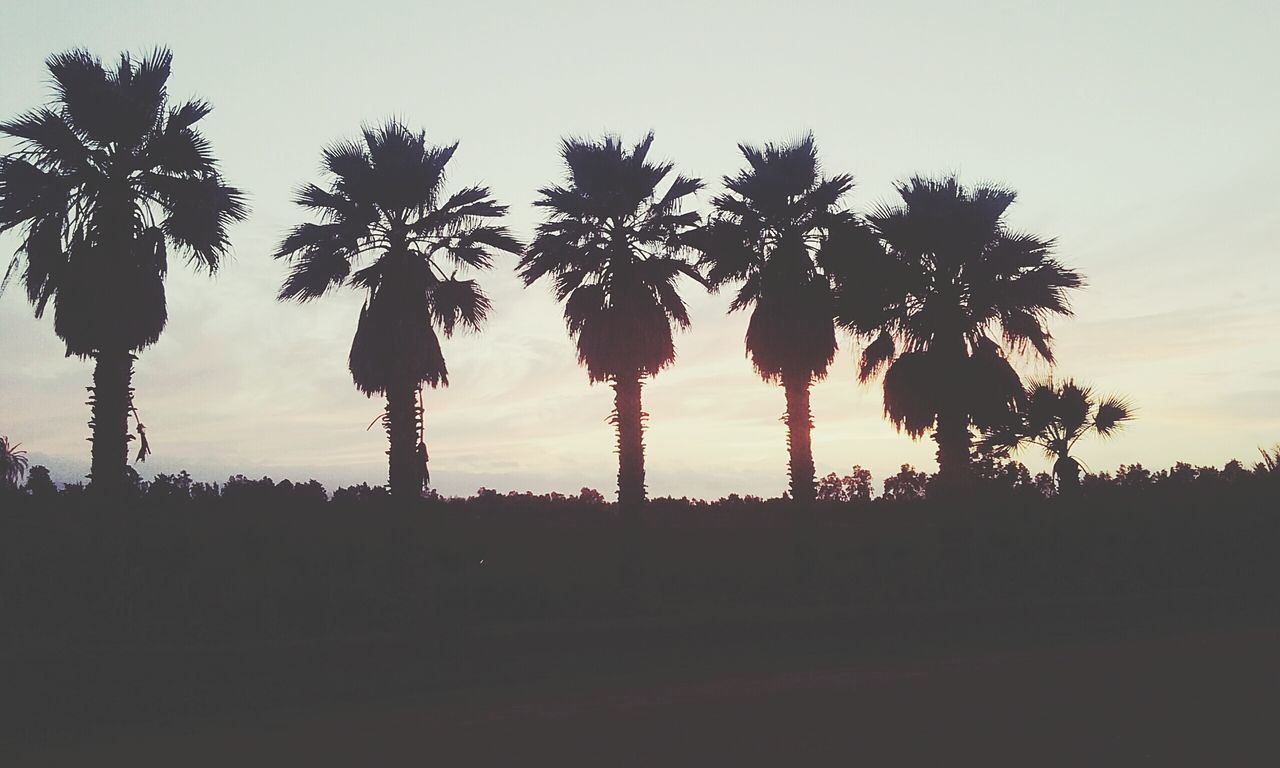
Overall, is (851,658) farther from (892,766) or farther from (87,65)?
(87,65)

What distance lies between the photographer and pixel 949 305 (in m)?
25.5

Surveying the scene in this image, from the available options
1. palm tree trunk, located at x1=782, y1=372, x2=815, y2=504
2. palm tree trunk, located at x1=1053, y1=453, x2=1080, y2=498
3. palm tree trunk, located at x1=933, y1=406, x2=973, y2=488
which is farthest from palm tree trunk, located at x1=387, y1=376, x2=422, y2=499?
palm tree trunk, located at x1=1053, y1=453, x2=1080, y2=498

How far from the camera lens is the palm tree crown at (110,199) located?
19.0m

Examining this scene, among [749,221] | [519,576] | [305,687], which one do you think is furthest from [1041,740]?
[749,221]

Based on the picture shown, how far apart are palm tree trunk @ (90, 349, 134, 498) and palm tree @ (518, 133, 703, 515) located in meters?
8.81

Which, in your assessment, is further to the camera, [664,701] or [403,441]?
[403,441]

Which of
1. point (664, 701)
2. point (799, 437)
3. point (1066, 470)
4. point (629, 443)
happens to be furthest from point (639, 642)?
point (1066, 470)

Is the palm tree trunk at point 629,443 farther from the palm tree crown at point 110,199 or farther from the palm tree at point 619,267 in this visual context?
the palm tree crown at point 110,199

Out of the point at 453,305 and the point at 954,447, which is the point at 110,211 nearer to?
the point at 453,305

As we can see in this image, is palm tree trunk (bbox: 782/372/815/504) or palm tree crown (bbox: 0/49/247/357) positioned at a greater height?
palm tree crown (bbox: 0/49/247/357)

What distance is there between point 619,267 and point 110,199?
34.6ft

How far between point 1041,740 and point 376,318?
1674 centimetres

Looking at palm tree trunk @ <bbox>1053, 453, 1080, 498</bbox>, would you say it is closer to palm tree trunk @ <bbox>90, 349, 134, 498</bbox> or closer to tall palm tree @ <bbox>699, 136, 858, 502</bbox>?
tall palm tree @ <bbox>699, 136, 858, 502</bbox>

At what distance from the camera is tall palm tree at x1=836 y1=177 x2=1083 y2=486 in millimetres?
24953
